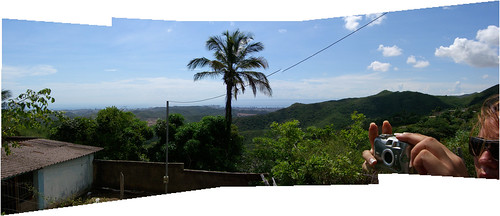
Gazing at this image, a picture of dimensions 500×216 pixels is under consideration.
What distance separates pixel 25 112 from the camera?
140 inches

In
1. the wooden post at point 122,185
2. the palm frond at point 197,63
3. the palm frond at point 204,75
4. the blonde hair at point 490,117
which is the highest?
the palm frond at point 197,63

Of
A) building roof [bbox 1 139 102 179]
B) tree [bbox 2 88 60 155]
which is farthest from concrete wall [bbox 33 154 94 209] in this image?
tree [bbox 2 88 60 155]

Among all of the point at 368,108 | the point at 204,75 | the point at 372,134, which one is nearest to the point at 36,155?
the point at 204,75

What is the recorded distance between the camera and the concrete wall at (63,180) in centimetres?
359

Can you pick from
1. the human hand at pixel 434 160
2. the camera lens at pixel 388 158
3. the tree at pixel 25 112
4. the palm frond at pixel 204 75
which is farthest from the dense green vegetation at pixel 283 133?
the camera lens at pixel 388 158

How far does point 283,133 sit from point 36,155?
125 inches

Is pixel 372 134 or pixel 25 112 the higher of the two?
pixel 25 112

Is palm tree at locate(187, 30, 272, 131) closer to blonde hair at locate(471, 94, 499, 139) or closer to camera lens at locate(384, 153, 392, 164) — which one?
camera lens at locate(384, 153, 392, 164)

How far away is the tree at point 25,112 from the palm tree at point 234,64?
166 centimetres

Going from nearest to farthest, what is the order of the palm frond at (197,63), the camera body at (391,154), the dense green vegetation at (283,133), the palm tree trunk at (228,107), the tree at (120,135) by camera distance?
1. the camera body at (391,154)
2. the dense green vegetation at (283,133)
3. the tree at (120,135)
4. the palm frond at (197,63)
5. the palm tree trunk at (228,107)

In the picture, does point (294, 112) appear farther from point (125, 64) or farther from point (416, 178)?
point (125, 64)

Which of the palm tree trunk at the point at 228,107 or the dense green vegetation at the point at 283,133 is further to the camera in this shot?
the palm tree trunk at the point at 228,107

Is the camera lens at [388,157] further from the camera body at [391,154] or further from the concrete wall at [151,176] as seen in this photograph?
the concrete wall at [151,176]

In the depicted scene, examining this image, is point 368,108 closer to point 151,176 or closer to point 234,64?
point 234,64
